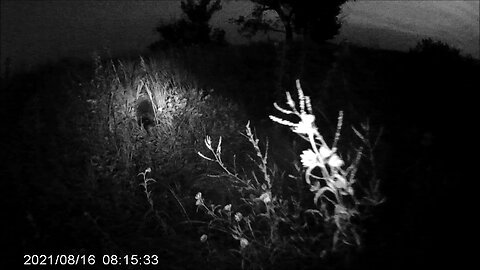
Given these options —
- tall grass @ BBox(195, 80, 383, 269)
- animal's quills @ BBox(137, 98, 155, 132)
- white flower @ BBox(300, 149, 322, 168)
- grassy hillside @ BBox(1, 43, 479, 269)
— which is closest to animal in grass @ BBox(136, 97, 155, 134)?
animal's quills @ BBox(137, 98, 155, 132)

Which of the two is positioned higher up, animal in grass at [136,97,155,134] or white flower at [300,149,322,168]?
white flower at [300,149,322,168]

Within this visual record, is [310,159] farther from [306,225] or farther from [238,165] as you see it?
[238,165]

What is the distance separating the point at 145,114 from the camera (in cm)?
578

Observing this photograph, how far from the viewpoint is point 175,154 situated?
16.0ft

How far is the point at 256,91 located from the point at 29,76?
17.1 feet

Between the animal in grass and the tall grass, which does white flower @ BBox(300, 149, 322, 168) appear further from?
the animal in grass

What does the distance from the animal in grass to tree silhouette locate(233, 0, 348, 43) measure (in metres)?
6.13

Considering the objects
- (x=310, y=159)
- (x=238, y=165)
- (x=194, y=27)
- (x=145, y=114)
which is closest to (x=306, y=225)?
(x=310, y=159)

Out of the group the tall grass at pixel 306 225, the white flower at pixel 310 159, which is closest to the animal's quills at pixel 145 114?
the tall grass at pixel 306 225

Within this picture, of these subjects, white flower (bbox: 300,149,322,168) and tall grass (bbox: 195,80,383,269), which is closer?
white flower (bbox: 300,149,322,168)

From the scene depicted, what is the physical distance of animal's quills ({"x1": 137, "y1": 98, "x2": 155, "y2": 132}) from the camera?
18.9 feet

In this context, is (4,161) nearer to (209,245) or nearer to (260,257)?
(209,245)

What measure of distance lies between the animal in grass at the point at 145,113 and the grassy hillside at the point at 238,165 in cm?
12

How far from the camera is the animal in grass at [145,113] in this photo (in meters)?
5.76
